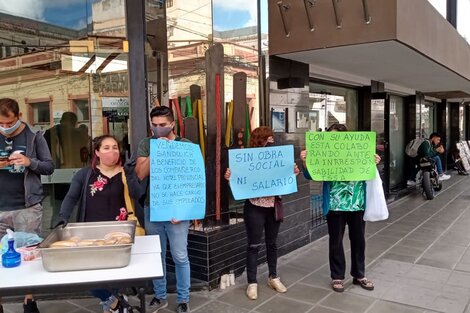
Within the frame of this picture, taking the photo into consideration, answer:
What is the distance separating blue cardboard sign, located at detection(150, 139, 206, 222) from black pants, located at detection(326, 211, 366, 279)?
1.41 m

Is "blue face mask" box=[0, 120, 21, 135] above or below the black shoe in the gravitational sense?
above

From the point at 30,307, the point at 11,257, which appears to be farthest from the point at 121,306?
the point at 30,307

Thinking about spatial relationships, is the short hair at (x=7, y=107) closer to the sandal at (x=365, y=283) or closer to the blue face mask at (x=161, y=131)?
the blue face mask at (x=161, y=131)

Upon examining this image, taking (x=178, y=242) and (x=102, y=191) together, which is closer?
(x=102, y=191)

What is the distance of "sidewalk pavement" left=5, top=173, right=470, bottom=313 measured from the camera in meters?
3.87

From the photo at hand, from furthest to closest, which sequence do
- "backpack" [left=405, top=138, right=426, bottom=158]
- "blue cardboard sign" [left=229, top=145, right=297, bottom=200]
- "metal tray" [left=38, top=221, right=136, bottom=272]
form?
"backpack" [left=405, top=138, right=426, bottom=158] < "blue cardboard sign" [left=229, top=145, right=297, bottom=200] < "metal tray" [left=38, top=221, right=136, bottom=272]

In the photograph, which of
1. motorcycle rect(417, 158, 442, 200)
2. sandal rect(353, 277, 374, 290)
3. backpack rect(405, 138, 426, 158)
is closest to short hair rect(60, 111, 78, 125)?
sandal rect(353, 277, 374, 290)

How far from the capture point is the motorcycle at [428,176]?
31.6 feet

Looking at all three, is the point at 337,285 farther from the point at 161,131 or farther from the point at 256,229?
the point at 161,131

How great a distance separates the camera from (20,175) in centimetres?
344

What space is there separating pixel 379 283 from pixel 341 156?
57.2 inches

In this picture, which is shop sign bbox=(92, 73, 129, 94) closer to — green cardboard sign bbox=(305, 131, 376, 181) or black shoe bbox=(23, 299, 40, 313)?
green cardboard sign bbox=(305, 131, 376, 181)

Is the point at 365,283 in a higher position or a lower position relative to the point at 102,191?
lower

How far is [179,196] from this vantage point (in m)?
3.43
